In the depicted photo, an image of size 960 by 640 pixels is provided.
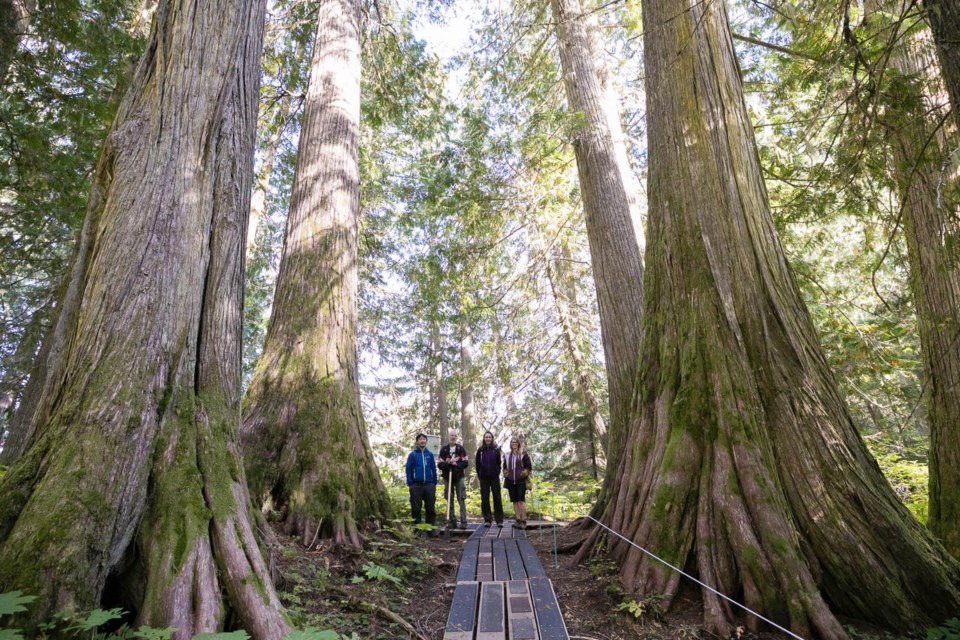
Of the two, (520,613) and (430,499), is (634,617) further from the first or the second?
(430,499)

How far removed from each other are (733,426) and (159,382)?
13.5ft

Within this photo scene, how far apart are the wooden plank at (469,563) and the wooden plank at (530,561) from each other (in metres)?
0.53

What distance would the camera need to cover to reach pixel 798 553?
12.3 feet

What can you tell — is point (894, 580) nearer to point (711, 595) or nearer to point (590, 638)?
point (711, 595)

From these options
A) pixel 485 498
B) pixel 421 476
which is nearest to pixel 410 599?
pixel 421 476

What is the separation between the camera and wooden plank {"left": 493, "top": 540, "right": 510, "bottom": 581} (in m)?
5.05

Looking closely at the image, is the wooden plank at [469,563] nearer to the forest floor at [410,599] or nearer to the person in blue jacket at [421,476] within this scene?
the forest floor at [410,599]

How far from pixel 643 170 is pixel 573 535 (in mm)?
9603

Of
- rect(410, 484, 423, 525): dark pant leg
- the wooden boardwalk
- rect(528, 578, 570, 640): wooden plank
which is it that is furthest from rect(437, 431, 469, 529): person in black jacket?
rect(528, 578, 570, 640): wooden plank

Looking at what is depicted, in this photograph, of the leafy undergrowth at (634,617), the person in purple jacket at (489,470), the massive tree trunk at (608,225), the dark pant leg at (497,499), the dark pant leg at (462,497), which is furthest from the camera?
the dark pant leg at (497,499)

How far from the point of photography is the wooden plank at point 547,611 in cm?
359

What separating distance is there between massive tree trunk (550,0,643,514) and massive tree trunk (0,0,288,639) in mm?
4655

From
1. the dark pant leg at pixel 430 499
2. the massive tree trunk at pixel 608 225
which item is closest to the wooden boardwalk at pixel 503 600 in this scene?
the massive tree trunk at pixel 608 225

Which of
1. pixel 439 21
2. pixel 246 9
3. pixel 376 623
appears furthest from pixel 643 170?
pixel 376 623
